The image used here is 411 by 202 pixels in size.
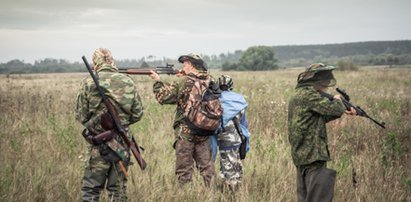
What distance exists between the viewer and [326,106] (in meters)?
4.27

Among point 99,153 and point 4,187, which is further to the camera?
point 4,187

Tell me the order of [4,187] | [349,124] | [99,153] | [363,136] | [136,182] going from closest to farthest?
[99,153]
[4,187]
[136,182]
[363,136]
[349,124]

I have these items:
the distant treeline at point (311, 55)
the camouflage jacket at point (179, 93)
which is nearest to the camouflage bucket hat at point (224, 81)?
the camouflage jacket at point (179, 93)

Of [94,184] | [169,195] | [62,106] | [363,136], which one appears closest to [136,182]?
[169,195]

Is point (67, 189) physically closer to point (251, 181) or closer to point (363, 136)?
point (251, 181)

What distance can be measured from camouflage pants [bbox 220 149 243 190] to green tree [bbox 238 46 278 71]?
227 feet

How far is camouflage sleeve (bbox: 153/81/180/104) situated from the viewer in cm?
533

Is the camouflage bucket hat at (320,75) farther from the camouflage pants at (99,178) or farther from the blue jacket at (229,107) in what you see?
the camouflage pants at (99,178)

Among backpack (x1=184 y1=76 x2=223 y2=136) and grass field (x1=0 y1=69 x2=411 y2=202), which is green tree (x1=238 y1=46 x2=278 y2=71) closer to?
grass field (x1=0 y1=69 x2=411 y2=202)

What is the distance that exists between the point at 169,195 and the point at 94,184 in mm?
1032

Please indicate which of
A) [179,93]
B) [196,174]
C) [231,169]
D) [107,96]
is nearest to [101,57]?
[107,96]

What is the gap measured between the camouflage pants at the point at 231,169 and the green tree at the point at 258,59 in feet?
227

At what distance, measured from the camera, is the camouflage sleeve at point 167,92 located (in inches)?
210

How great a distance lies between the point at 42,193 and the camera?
5098 mm
